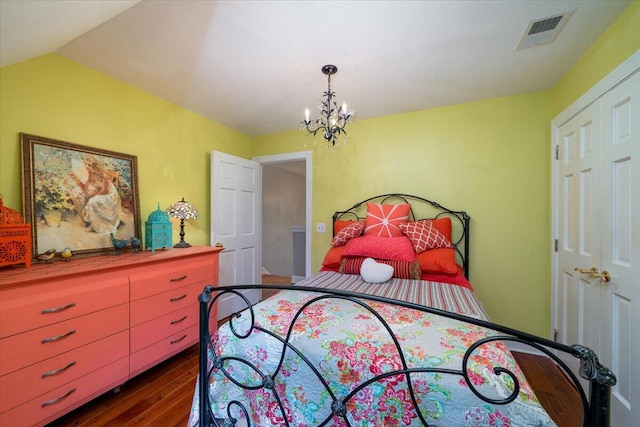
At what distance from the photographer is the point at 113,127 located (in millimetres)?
2135

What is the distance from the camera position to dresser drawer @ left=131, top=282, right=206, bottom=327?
179 centimetres

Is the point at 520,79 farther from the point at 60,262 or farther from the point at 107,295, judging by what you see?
the point at 60,262

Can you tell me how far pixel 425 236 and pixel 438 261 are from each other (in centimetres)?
28

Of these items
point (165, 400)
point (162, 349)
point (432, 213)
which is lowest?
point (165, 400)

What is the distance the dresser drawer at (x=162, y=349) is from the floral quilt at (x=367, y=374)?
0.99 m

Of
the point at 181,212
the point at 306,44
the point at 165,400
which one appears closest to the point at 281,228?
the point at 181,212

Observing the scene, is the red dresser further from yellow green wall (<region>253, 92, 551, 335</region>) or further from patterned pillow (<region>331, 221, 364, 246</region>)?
yellow green wall (<region>253, 92, 551, 335</region>)

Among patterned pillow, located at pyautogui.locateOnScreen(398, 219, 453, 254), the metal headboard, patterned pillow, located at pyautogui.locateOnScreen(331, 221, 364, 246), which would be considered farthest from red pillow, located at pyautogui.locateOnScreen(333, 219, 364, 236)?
patterned pillow, located at pyautogui.locateOnScreen(398, 219, 453, 254)

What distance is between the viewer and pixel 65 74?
6.07 ft

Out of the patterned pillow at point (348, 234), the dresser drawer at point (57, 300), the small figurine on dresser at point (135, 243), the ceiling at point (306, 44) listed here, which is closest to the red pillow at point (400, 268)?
the patterned pillow at point (348, 234)

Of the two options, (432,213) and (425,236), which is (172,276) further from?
(432,213)

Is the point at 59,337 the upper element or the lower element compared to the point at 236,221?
lower

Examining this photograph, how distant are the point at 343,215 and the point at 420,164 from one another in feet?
3.44

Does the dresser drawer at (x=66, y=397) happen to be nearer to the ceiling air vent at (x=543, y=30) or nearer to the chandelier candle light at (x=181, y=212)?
the chandelier candle light at (x=181, y=212)
